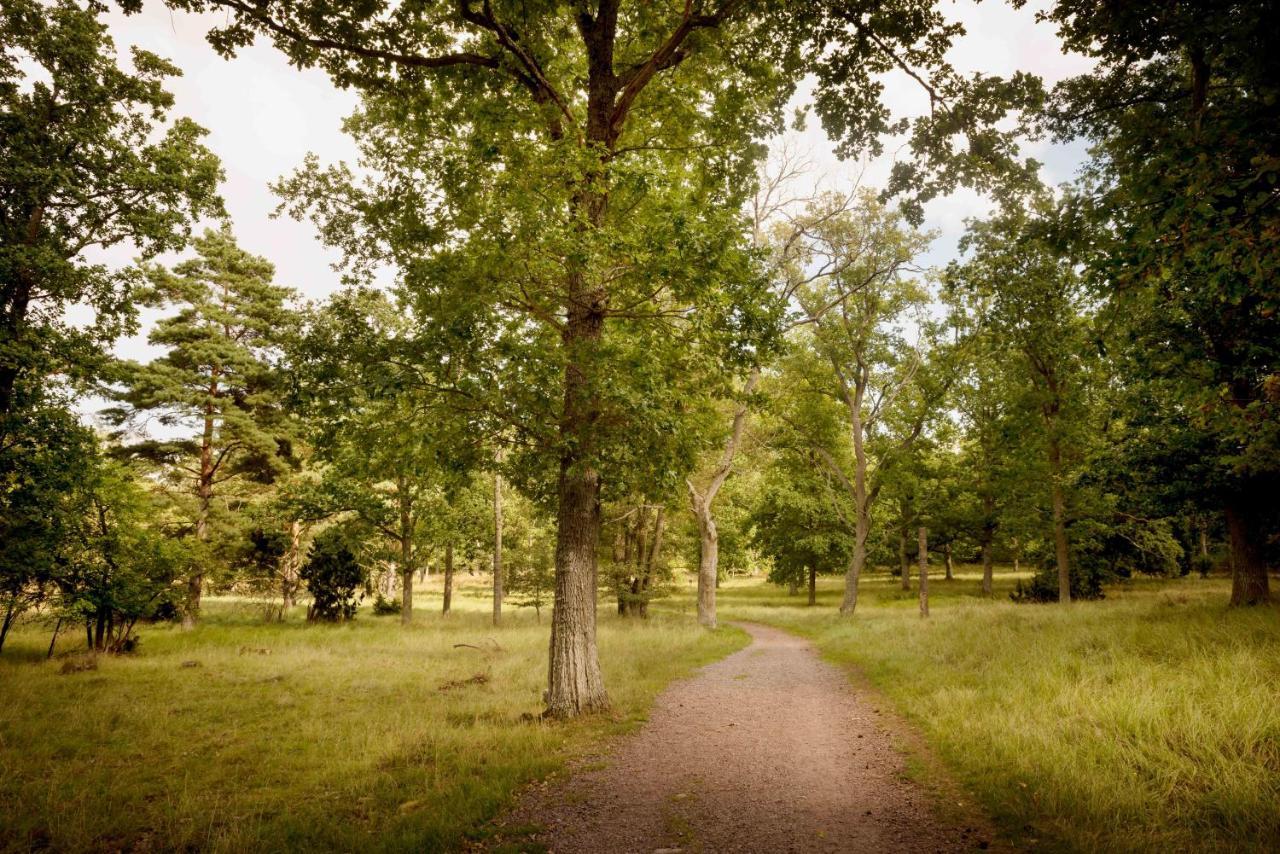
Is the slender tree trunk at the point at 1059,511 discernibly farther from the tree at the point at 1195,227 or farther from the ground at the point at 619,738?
the ground at the point at 619,738

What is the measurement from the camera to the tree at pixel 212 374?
70.6 ft

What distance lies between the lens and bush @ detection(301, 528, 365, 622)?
24797 millimetres

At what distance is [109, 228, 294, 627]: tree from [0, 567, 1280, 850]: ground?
10162 millimetres

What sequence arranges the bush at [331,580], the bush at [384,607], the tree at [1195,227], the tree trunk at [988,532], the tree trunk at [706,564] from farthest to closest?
the tree trunk at [988,532] → the bush at [384,607] → the bush at [331,580] → the tree trunk at [706,564] → the tree at [1195,227]

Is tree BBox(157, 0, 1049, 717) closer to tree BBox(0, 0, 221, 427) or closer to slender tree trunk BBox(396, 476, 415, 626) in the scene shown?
tree BBox(0, 0, 221, 427)

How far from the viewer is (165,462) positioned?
74.3 feet

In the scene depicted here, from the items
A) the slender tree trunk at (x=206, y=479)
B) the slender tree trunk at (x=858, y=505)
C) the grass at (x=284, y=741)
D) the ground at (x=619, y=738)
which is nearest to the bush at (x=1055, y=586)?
the slender tree trunk at (x=858, y=505)

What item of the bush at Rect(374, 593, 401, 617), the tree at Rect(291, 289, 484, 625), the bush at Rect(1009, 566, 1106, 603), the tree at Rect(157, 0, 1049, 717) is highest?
the tree at Rect(157, 0, 1049, 717)

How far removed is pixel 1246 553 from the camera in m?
13.1

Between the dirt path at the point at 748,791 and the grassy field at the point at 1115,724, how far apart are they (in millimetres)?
733

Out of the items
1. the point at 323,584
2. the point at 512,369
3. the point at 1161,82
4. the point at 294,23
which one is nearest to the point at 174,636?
the point at 323,584

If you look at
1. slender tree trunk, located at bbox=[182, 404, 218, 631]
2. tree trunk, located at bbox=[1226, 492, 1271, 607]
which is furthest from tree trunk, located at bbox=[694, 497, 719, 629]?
slender tree trunk, located at bbox=[182, 404, 218, 631]

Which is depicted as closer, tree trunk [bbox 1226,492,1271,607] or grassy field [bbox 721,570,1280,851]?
grassy field [bbox 721,570,1280,851]

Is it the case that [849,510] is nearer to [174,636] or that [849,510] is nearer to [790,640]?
[790,640]
